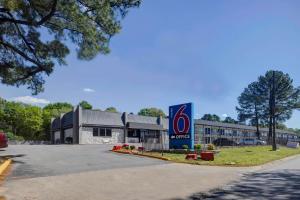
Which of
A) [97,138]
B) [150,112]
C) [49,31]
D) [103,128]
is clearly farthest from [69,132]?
[150,112]

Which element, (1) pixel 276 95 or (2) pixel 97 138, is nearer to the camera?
(2) pixel 97 138

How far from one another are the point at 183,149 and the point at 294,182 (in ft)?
62.6

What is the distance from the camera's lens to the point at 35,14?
20781 millimetres

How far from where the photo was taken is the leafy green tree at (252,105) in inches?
3954

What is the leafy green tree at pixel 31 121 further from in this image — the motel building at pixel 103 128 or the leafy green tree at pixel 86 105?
the leafy green tree at pixel 86 105

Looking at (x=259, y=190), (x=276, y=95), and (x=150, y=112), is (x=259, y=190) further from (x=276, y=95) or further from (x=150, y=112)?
(x=150, y=112)

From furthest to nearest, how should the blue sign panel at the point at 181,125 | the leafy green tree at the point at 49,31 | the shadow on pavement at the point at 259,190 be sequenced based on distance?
the blue sign panel at the point at 181,125
the leafy green tree at the point at 49,31
the shadow on pavement at the point at 259,190

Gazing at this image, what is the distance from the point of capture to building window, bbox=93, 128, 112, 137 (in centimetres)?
5784

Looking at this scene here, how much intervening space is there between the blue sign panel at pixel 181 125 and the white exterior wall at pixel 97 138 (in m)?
21.5

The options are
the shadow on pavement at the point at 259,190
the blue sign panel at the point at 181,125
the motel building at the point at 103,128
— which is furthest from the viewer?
the motel building at the point at 103,128

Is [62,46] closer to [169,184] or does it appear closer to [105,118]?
[169,184]

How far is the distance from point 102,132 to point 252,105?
56212 millimetres

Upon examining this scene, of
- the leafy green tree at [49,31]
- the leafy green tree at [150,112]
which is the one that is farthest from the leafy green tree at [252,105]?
the leafy green tree at [49,31]

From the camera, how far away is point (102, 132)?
193ft
